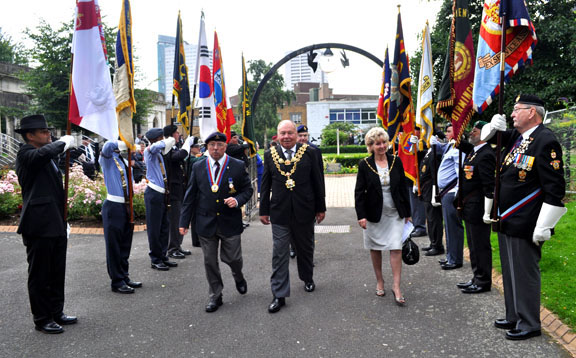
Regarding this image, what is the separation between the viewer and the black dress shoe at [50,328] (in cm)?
473

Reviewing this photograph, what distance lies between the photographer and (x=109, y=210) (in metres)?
5.95

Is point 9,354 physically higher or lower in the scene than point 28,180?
lower

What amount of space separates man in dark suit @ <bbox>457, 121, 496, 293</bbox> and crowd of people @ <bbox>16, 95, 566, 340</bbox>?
0.5 inches

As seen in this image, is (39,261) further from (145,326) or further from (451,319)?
(451,319)

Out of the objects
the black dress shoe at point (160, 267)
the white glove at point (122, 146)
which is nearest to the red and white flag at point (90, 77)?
the white glove at point (122, 146)

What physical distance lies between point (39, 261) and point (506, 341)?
4.59 metres

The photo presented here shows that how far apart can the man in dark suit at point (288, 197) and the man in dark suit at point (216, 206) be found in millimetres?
342

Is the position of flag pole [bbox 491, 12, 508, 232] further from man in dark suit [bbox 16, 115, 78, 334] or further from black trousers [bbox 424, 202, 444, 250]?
man in dark suit [bbox 16, 115, 78, 334]

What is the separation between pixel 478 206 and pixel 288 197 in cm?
235

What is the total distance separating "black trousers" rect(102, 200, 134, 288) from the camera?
595cm

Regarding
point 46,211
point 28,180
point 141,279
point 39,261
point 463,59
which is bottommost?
point 141,279

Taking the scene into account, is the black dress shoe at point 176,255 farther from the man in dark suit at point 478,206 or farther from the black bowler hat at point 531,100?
the black bowler hat at point 531,100

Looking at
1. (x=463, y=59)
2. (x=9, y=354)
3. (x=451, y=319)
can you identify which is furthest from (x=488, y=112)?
(x=9, y=354)

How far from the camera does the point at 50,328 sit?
473 cm
